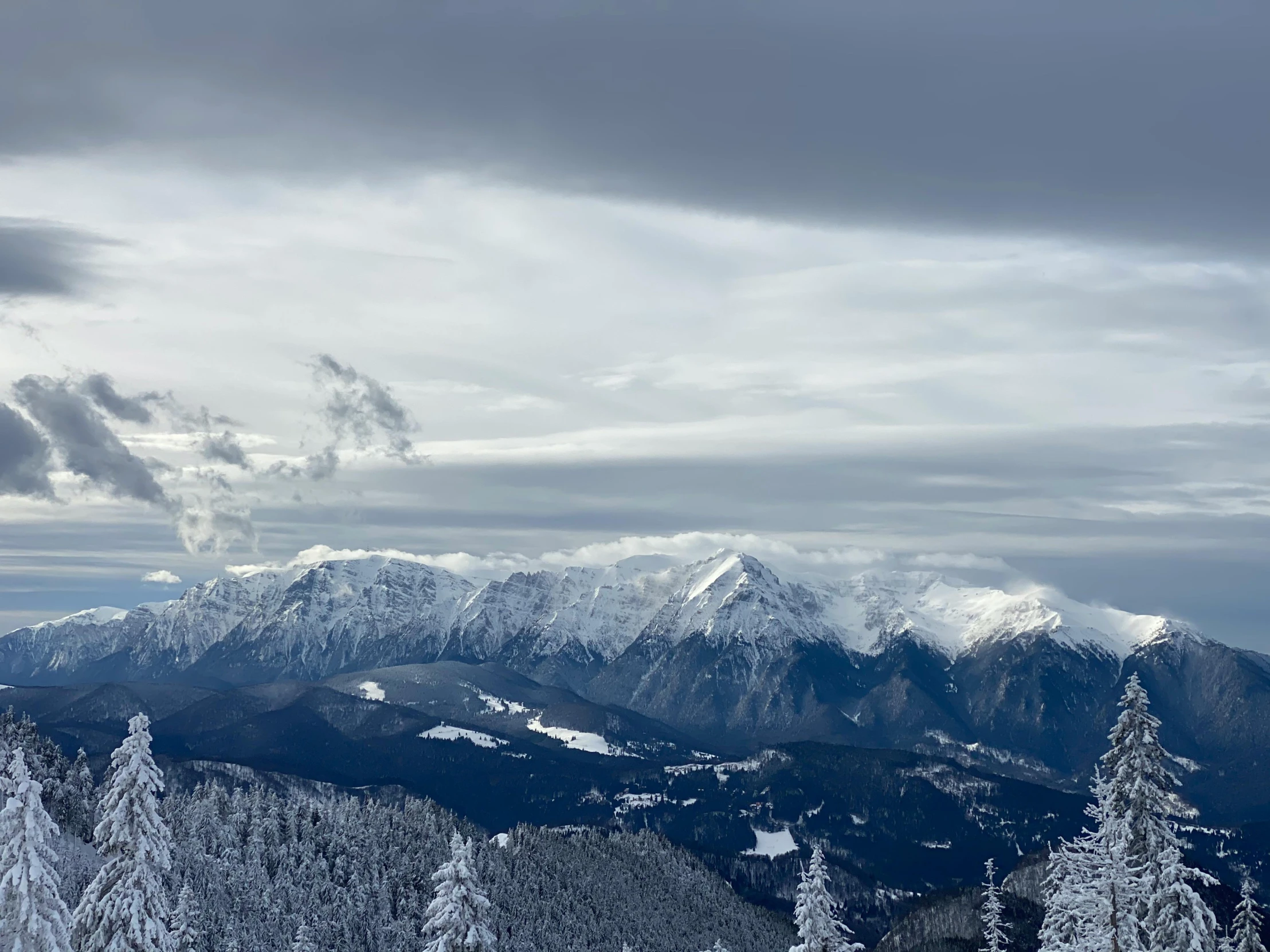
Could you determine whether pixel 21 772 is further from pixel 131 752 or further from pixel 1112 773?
pixel 1112 773

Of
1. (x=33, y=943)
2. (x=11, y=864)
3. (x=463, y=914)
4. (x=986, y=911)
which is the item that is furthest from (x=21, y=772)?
(x=986, y=911)

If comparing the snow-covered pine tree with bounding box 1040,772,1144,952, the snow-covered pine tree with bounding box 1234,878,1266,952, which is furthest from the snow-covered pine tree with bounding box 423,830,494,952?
the snow-covered pine tree with bounding box 1234,878,1266,952

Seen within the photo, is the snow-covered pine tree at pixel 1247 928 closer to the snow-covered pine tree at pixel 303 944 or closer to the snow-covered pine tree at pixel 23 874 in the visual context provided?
the snow-covered pine tree at pixel 23 874

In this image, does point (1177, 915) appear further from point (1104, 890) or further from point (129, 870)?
point (129, 870)

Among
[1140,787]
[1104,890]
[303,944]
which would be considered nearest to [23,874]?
[1104,890]

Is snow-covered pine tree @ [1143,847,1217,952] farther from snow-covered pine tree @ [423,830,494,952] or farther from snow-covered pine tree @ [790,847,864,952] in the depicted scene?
snow-covered pine tree @ [423,830,494,952]

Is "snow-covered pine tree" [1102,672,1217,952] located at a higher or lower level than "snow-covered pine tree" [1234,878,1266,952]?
higher
